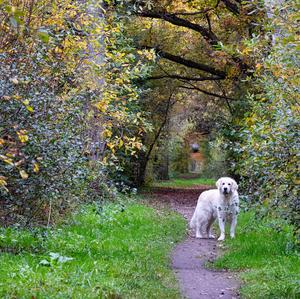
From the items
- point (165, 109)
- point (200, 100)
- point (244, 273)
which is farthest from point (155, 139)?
point (244, 273)

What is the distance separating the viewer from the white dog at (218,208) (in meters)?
13.0

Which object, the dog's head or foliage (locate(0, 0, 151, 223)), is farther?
the dog's head

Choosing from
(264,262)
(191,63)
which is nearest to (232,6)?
(191,63)

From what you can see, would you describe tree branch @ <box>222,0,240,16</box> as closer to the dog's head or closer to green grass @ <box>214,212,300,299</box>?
the dog's head

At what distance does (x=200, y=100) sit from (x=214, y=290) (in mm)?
27548

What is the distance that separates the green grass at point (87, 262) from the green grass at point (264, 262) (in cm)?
113

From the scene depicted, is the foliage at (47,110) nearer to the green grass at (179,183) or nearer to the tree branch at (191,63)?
the tree branch at (191,63)

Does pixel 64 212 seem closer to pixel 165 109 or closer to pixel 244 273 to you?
pixel 244 273

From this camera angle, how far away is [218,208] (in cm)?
1294

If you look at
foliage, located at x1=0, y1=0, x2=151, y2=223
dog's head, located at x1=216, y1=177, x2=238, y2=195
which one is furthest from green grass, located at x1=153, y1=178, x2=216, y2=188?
foliage, located at x1=0, y1=0, x2=151, y2=223

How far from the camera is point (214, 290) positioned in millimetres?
8023

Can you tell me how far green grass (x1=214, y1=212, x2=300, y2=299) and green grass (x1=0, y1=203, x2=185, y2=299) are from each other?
113 cm

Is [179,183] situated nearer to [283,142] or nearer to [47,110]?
[47,110]

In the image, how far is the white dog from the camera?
13.0 meters
